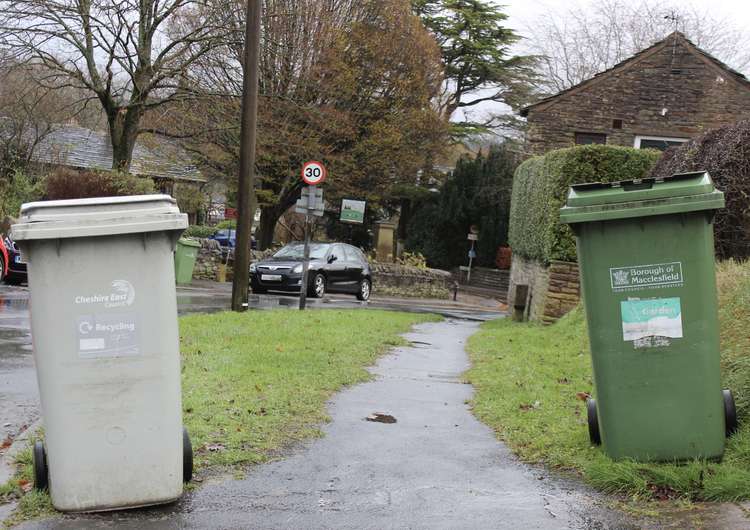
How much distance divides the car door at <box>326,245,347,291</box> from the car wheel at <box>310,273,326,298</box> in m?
0.22

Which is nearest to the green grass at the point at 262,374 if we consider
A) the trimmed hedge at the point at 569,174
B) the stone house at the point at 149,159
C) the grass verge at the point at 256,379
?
the grass verge at the point at 256,379

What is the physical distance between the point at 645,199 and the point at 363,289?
21497 millimetres

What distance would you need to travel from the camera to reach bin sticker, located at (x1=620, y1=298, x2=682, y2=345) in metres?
5.23

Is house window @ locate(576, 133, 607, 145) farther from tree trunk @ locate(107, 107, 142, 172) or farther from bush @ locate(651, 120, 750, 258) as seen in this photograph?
bush @ locate(651, 120, 750, 258)

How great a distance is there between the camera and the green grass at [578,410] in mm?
5020

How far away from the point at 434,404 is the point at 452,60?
39.1 m

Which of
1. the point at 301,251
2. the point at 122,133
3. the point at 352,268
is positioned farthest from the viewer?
the point at 122,133

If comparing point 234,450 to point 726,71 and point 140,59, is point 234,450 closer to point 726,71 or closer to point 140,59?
point 140,59

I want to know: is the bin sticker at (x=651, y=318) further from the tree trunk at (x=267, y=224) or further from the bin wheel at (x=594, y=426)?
the tree trunk at (x=267, y=224)

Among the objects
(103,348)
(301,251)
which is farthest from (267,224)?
(103,348)

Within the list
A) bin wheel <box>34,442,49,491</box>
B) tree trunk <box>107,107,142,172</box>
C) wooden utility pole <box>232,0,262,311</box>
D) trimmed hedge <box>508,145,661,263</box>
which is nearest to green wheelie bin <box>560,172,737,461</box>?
bin wheel <box>34,442,49,491</box>

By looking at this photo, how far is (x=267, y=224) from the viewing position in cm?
3694

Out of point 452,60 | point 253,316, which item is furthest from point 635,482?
point 452,60

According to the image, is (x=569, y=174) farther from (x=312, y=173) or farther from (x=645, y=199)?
(x=645, y=199)
